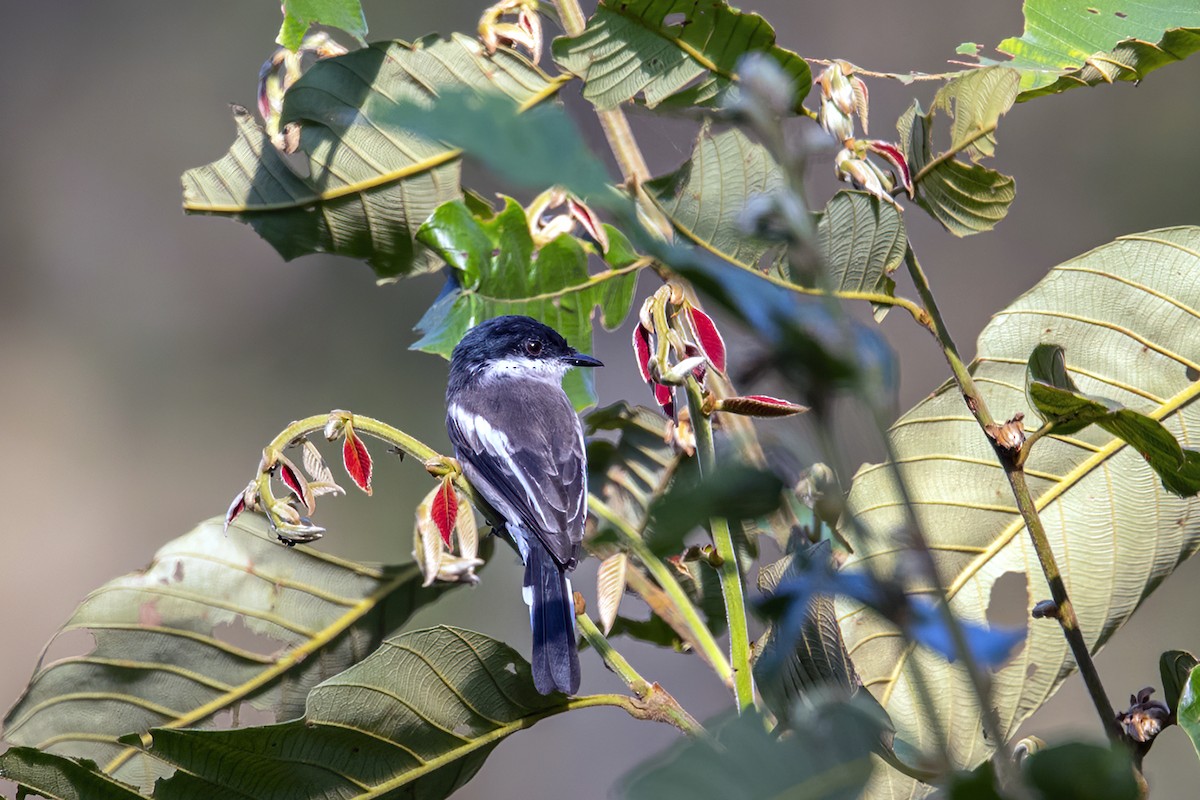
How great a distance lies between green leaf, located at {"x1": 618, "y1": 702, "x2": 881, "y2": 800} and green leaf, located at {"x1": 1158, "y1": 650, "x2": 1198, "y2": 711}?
18.1 inches

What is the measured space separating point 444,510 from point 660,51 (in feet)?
1.56

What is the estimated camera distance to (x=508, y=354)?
2.38 meters

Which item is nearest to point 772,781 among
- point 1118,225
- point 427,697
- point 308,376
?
point 427,697

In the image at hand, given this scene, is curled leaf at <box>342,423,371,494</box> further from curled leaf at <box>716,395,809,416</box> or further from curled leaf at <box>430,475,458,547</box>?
curled leaf at <box>716,395,809,416</box>

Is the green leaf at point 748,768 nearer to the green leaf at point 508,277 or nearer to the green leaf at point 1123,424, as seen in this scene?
the green leaf at point 1123,424

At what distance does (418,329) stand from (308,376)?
3.54m

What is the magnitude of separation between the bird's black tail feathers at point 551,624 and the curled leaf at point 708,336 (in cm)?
26

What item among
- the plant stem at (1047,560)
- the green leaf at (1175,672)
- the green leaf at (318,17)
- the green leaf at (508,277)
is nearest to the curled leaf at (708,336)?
the plant stem at (1047,560)

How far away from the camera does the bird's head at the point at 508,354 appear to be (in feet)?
7.31

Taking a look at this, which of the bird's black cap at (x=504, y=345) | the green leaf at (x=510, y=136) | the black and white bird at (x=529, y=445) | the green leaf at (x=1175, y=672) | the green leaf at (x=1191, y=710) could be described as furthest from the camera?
the bird's black cap at (x=504, y=345)

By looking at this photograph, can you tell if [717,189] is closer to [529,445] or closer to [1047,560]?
[1047,560]

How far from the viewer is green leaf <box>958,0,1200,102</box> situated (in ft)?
2.99

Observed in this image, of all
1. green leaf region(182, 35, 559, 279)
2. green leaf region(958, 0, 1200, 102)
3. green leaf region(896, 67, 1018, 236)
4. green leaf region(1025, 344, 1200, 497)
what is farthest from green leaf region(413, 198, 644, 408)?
green leaf region(1025, 344, 1200, 497)

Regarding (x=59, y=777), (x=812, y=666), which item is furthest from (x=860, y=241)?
(x=59, y=777)
